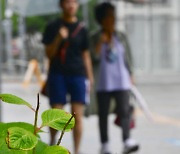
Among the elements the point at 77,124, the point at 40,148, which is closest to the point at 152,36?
the point at 77,124

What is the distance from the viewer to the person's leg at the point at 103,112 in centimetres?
659

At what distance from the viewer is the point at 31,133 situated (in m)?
1.48

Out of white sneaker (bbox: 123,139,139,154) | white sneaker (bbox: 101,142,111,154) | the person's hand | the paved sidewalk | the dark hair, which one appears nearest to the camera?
the person's hand

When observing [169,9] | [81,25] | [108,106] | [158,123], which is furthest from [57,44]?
[169,9]

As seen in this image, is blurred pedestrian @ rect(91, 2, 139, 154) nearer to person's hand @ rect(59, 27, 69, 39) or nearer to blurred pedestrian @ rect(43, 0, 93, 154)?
blurred pedestrian @ rect(43, 0, 93, 154)

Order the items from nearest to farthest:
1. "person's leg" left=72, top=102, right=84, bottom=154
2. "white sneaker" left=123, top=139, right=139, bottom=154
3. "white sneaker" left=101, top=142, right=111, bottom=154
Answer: "person's leg" left=72, top=102, right=84, bottom=154 → "white sneaker" left=123, top=139, right=139, bottom=154 → "white sneaker" left=101, top=142, right=111, bottom=154

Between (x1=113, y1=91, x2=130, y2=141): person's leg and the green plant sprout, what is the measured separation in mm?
4902

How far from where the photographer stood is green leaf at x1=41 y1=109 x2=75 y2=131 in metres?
1.52

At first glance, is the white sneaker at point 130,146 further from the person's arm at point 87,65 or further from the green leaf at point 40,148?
the green leaf at point 40,148

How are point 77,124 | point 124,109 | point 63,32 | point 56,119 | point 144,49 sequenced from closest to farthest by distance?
point 56,119
point 63,32
point 77,124
point 124,109
point 144,49

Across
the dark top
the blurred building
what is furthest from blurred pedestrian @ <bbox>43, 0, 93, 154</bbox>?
the blurred building

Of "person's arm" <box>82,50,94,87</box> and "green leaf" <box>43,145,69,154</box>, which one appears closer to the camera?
"green leaf" <box>43,145,69,154</box>

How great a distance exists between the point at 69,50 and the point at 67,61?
4.2 inches

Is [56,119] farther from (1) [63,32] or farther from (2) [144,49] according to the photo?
(2) [144,49]
